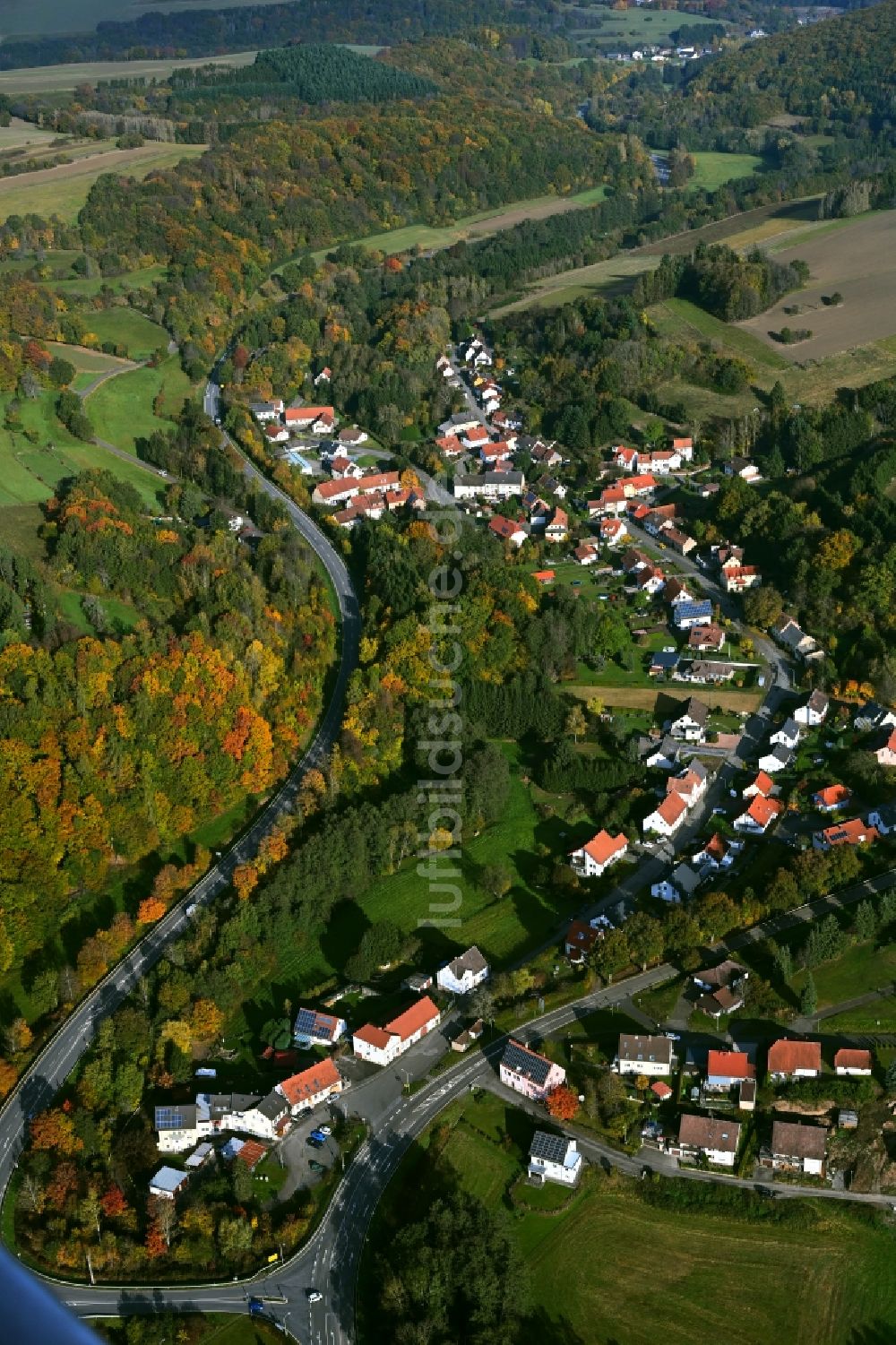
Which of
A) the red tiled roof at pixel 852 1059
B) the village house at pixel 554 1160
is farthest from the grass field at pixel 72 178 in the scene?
the red tiled roof at pixel 852 1059

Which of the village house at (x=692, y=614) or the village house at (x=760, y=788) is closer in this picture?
the village house at (x=760, y=788)

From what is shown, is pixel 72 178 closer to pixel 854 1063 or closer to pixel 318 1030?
pixel 318 1030

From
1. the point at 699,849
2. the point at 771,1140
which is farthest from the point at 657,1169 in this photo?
the point at 699,849

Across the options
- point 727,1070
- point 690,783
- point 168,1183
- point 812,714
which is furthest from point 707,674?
point 168,1183

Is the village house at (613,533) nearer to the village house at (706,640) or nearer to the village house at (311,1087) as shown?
the village house at (706,640)

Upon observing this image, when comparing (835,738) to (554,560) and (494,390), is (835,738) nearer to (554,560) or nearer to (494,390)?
(554,560)

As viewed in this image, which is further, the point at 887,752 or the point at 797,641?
the point at 797,641

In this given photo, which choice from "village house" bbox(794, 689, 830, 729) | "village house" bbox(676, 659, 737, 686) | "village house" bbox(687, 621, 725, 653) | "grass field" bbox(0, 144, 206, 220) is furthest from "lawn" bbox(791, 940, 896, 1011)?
"grass field" bbox(0, 144, 206, 220)
